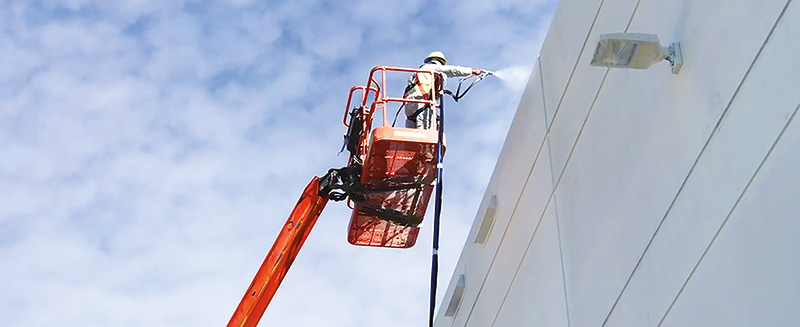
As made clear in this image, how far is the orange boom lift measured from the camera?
11211 mm

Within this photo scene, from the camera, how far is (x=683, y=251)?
4816 millimetres

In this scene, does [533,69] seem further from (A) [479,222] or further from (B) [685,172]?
(B) [685,172]

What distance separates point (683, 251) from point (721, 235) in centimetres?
41

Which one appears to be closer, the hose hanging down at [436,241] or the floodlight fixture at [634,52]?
the floodlight fixture at [634,52]

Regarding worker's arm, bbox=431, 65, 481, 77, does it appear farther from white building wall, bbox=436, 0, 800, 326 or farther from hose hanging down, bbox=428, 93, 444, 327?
white building wall, bbox=436, 0, 800, 326

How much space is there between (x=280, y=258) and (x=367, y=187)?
151cm

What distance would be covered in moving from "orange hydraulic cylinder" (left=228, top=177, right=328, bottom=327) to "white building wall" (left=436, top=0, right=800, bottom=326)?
4.51 metres

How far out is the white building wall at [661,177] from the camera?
4.00m

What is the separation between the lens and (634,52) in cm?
497

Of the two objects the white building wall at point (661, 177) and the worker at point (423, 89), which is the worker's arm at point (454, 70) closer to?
the worker at point (423, 89)

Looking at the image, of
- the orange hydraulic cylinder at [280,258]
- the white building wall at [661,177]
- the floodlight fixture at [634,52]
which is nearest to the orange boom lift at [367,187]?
the orange hydraulic cylinder at [280,258]

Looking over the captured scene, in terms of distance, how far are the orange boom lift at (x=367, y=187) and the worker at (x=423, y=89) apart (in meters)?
0.10

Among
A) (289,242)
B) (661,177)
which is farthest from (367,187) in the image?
(661,177)

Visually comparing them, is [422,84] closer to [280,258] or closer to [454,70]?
[454,70]
